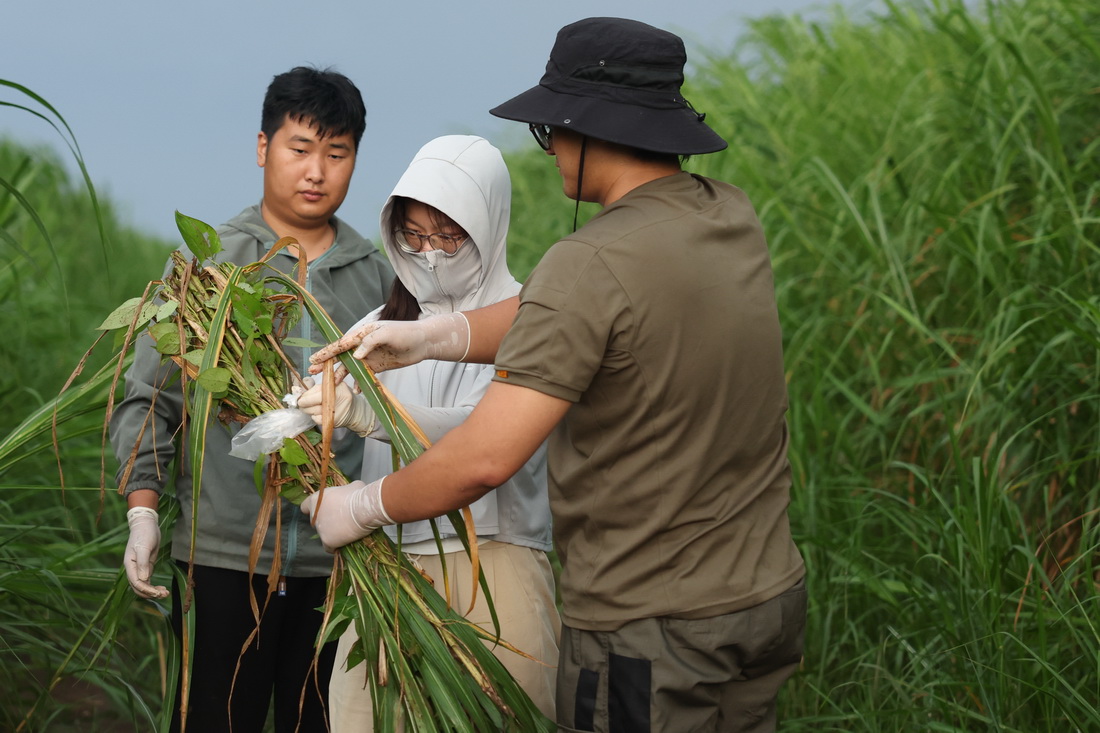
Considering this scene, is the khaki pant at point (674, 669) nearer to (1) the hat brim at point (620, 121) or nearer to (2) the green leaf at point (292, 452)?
(2) the green leaf at point (292, 452)

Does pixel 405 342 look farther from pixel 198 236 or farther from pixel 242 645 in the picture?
pixel 242 645

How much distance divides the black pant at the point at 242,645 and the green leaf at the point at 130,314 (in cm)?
66

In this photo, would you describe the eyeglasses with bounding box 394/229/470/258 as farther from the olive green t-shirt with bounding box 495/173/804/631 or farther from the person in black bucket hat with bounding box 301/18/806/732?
the olive green t-shirt with bounding box 495/173/804/631

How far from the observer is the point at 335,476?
204 cm

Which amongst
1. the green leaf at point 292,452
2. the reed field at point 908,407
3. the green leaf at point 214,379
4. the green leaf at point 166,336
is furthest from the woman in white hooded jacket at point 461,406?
the reed field at point 908,407

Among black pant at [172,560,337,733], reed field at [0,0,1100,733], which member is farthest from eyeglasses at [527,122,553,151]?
black pant at [172,560,337,733]

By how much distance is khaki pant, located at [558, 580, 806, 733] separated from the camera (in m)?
1.74

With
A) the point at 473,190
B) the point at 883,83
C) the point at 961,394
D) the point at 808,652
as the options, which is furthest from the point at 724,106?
the point at 473,190

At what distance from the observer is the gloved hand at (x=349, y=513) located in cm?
182

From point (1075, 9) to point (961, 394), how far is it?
1783 millimetres

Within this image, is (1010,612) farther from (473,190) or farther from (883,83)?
(883,83)

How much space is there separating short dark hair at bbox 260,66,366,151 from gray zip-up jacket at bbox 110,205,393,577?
26cm

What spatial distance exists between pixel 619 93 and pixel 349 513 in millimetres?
829

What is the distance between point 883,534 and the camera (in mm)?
3527
